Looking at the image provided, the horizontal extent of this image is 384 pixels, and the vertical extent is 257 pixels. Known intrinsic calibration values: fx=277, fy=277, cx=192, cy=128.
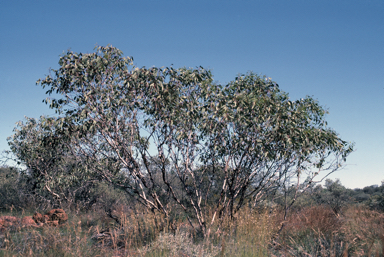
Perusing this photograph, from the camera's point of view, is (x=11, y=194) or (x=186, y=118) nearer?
(x=186, y=118)

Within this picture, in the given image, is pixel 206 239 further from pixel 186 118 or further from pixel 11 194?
pixel 11 194

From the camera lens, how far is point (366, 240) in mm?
6680

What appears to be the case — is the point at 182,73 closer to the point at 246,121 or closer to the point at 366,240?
the point at 246,121

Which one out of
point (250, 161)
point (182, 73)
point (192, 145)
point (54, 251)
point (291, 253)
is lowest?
point (291, 253)

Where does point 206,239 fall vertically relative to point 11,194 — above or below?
below

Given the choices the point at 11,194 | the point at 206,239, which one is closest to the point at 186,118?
the point at 206,239

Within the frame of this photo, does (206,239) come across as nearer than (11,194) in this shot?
Yes

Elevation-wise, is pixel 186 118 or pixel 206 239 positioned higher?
pixel 186 118

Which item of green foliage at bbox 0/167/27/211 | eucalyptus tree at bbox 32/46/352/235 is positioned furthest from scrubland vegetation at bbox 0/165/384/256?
green foliage at bbox 0/167/27/211

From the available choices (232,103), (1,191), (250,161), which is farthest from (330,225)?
(1,191)

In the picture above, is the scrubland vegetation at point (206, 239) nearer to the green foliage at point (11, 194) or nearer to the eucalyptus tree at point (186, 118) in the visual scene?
the eucalyptus tree at point (186, 118)

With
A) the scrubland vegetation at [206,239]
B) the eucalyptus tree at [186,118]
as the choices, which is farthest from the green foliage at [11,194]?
the eucalyptus tree at [186,118]

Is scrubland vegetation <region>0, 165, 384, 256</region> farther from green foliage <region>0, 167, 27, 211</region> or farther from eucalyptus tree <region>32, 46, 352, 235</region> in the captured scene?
green foliage <region>0, 167, 27, 211</region>

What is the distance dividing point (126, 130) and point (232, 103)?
3472mm
